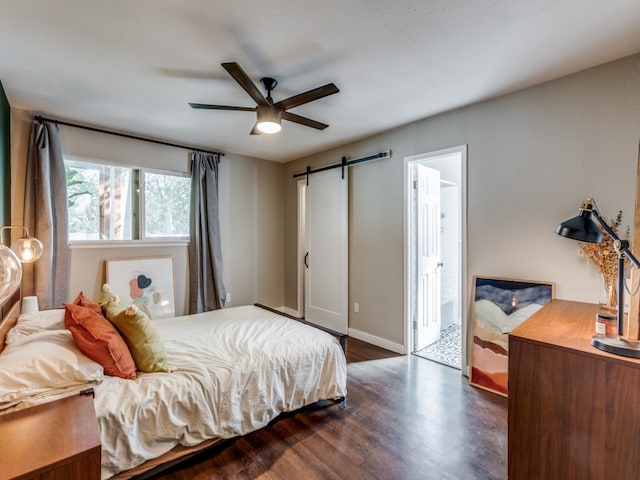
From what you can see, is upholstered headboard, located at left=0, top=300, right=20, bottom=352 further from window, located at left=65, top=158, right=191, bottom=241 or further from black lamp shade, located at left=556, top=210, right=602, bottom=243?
black lamp shade, located at left=556, top=210, right=602, bottom=243

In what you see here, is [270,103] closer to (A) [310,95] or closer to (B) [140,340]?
(A) [310,95]

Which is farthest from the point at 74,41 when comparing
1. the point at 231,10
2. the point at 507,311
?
the point at 507,311

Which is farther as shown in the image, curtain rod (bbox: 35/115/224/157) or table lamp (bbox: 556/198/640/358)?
curtain rod (bbox: 35/115/224/157)

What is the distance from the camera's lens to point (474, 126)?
2.84m

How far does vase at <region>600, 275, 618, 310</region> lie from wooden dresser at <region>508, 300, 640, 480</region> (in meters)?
0.44

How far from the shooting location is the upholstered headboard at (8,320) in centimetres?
184

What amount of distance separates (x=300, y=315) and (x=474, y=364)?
9.06ft

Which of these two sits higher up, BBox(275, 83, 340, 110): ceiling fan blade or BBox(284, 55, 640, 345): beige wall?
BBox(275, 83, 340, 110): ceiling fan blade

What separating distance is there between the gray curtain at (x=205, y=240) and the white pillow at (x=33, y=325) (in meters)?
1.82

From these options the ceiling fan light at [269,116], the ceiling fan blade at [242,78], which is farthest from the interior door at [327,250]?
the ceiling fan blade at [242,78]

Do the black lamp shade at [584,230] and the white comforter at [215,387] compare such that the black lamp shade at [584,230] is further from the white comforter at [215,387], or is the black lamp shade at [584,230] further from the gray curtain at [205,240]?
the gray curtain at [205,240]

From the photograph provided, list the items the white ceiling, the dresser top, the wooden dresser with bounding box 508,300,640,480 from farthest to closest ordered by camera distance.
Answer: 1. the white ceiling
2. the dresser top
3. the wooden dresser with bounding box 508,300,640,480

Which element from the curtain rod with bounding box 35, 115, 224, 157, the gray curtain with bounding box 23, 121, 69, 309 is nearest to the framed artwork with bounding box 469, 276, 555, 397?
the curtain rod with bounding box 35, 115, 224, 157

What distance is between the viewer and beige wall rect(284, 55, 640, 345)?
212 cm
